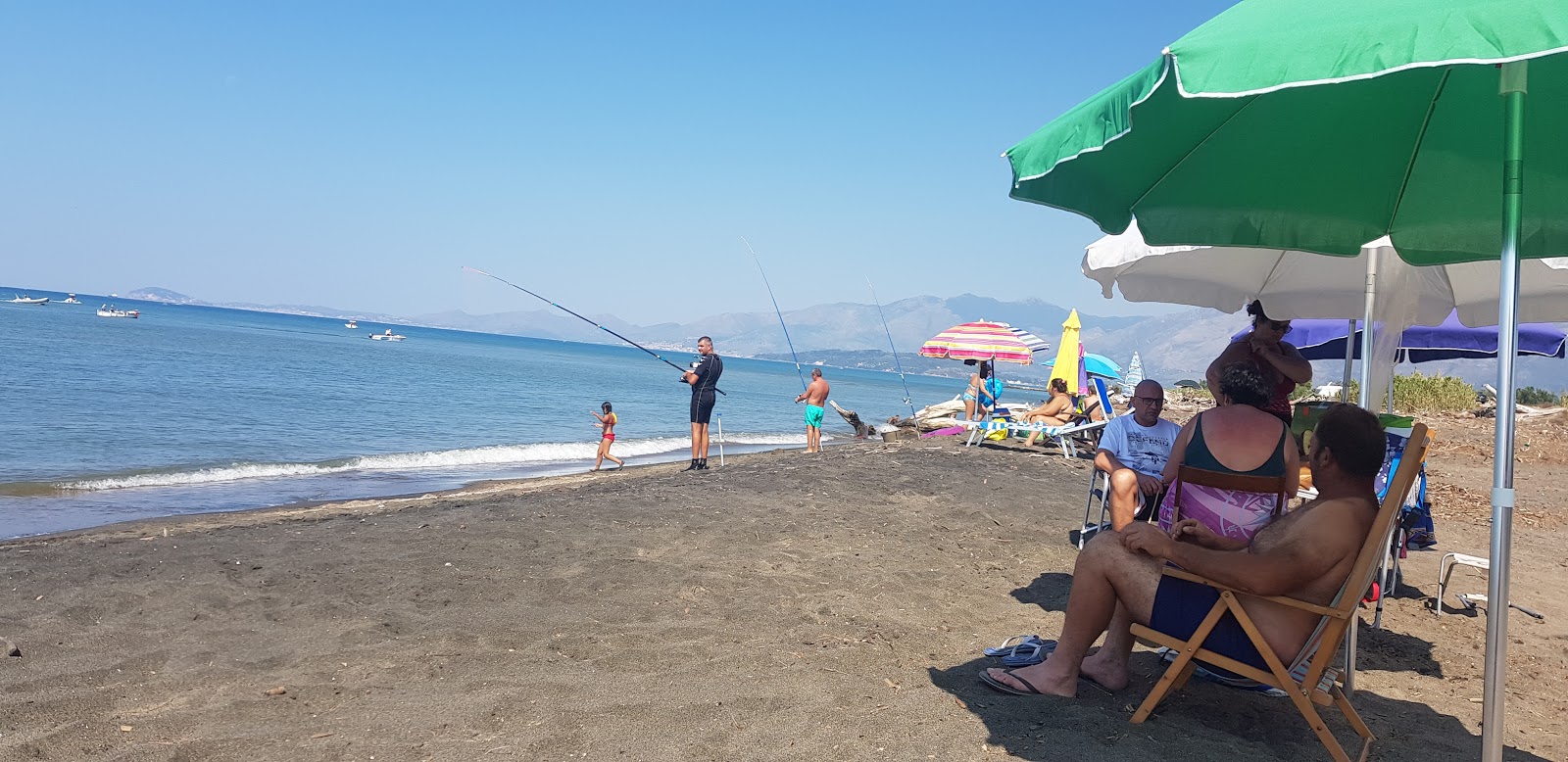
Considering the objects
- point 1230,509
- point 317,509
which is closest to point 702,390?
point 317,509

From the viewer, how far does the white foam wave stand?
11.6 metres

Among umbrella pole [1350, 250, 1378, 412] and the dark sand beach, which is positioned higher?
umbrella pole [1350, 250, 1378, 412]

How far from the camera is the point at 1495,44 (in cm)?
187

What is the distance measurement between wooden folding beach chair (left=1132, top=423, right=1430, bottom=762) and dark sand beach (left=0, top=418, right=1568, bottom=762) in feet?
0.58

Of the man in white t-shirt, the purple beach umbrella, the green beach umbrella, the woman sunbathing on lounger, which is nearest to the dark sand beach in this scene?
the man in white t-shirt

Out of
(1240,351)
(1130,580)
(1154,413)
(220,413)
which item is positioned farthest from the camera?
(220,413)

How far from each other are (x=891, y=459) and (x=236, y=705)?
25.7 feet

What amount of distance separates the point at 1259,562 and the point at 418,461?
48.0 ft

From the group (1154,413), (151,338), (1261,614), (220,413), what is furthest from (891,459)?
(151,338)

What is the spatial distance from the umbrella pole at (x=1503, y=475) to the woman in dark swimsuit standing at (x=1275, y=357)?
2066 millimetres

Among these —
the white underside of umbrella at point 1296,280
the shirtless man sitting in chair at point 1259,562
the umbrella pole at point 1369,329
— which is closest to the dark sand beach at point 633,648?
the shirtless man sitting in chair at point 1259,562

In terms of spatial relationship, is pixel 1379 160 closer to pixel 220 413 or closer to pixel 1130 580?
pixel 1130 580

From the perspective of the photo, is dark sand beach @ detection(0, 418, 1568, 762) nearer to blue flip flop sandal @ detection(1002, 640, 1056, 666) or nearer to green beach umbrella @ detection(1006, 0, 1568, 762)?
blue flip flop sandal @ detection(1002, 640, 1056, 666)

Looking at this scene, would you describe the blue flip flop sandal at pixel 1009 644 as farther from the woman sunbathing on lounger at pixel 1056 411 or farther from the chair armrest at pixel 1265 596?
the woman sunbathing on lounger at pixel 1056 411
